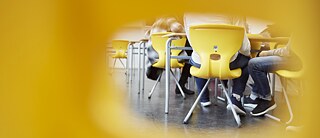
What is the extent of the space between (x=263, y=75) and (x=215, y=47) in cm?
50

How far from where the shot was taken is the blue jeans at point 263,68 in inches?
62.7

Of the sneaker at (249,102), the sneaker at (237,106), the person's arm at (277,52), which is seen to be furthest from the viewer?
the sneaker at (249,102)

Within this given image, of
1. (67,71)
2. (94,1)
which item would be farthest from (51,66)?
(94,1)

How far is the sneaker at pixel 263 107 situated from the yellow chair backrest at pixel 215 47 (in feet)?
1.35

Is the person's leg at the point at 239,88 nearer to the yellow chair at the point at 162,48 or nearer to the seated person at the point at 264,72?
the seated person at the point at 264,72

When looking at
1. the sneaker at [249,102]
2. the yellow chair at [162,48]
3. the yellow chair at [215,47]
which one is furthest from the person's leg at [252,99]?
the yellow chair at [162,48]

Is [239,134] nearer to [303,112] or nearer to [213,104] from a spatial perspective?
[303,112]

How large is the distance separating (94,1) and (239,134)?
102 cm

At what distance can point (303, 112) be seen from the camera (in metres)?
0.86

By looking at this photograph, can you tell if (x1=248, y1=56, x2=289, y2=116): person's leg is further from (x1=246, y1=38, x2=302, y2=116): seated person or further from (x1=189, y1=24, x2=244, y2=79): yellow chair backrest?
(x1=189, y1=24, x2=244, y2=79): yellow chair backrest

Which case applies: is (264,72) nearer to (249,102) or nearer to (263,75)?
(263,75)

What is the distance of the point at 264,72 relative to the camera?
181cm

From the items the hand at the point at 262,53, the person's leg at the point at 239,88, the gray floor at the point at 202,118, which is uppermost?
the hand at the point at 262,53

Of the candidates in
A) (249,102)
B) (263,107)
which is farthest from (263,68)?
(249,102)
